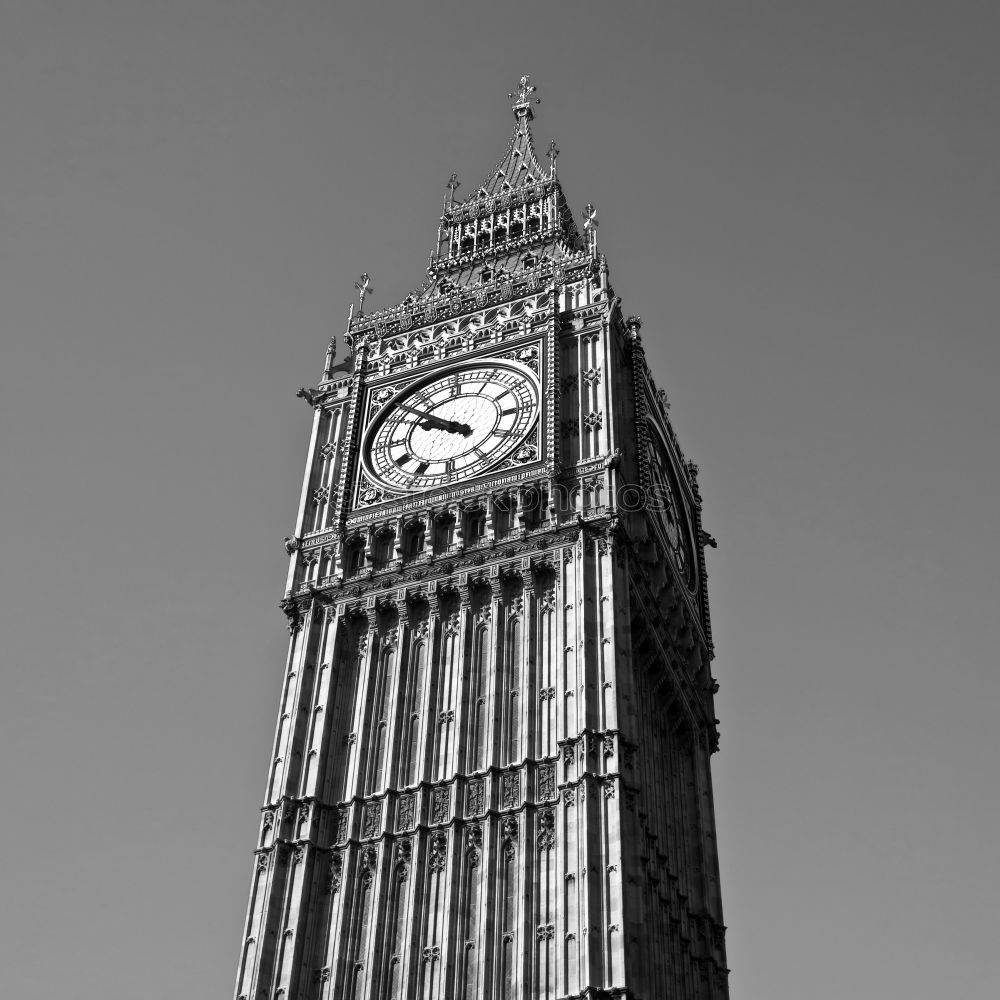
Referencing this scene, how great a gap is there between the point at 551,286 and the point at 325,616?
1760 cm

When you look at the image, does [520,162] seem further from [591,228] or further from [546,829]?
[546,829]

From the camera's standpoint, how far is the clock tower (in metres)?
47.8

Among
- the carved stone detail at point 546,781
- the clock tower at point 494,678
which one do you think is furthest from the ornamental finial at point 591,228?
the carved stone detail at point 546,781

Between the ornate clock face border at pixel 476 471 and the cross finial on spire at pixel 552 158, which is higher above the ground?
the cross finial on spire at pixel 552 158

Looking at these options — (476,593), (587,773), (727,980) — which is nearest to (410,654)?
(476,593)

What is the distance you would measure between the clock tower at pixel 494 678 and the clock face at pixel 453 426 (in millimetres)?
114

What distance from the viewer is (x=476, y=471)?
60375 mm

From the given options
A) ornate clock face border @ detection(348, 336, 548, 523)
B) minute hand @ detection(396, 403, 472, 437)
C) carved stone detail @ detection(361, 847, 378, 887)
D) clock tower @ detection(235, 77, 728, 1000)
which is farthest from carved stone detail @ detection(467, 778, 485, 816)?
minute hand @ detection(396, 403, 472, 437)

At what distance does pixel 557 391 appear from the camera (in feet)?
202

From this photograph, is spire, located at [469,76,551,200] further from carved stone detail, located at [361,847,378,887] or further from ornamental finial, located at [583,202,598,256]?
carved stone detail, located at [361,847,378,887]

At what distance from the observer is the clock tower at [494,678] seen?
4781cm

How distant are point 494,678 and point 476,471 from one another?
9376 millimetres

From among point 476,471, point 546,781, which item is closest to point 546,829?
point 546,781

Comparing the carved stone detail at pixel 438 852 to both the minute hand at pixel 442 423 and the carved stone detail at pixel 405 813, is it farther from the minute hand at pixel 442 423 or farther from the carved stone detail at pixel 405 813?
the minute hand at pixel 442 423
